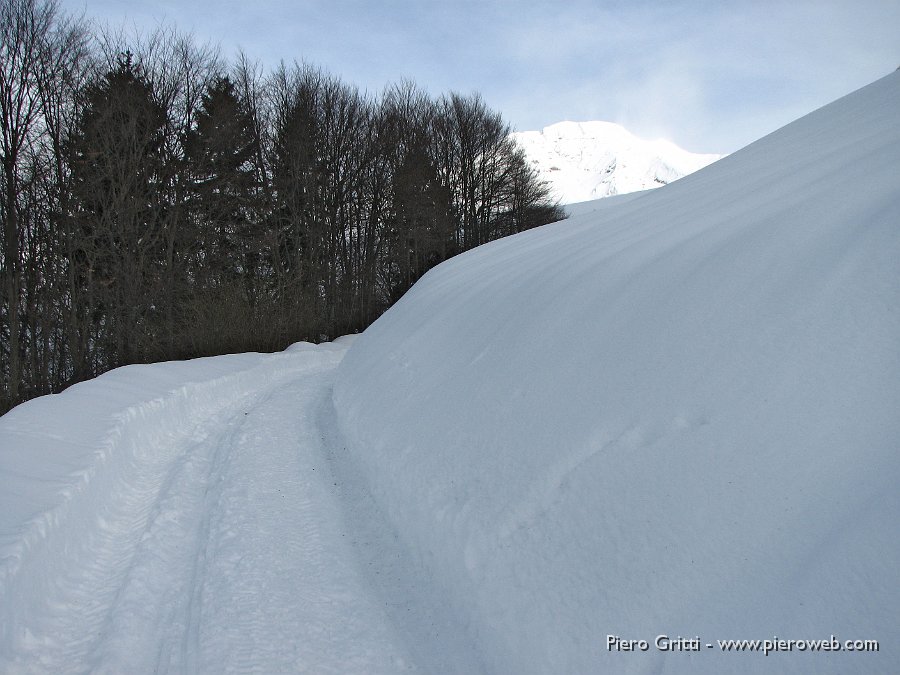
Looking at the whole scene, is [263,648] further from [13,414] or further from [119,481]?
[13,414]

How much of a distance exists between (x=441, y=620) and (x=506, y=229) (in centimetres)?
3394

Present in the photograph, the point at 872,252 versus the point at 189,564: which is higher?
the point at 872,252

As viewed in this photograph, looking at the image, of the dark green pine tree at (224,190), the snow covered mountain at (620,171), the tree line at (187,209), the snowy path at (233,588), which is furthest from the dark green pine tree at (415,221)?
the snow covered mountain at (620,171)

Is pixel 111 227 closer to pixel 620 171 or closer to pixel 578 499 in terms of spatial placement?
pixel 578 499

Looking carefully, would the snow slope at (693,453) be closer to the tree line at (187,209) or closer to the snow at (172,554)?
the snow at (172,554)

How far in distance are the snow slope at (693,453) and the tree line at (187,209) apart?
12252 mm

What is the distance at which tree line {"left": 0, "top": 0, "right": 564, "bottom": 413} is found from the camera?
15.0m

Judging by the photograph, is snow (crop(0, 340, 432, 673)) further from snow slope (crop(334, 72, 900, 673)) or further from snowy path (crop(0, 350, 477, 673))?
snow slope (crop(334, 72, 900, 673))

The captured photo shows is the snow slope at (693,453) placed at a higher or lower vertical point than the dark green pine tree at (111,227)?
lower

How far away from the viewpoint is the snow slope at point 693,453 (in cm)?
179

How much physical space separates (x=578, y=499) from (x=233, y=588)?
2.25 meters

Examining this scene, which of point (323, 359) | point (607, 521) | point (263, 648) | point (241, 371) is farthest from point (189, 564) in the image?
point (323, 359)

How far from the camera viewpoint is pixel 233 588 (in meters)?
3.09

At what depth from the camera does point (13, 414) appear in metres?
5.62
